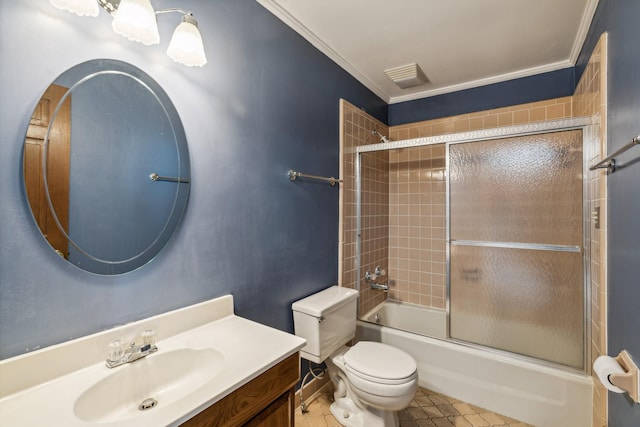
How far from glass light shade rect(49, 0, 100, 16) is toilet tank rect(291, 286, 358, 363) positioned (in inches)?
62.7

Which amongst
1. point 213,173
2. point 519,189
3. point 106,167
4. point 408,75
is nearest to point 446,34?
point 408,75

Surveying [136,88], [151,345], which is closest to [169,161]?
[136,88]

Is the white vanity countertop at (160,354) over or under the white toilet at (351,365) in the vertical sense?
over

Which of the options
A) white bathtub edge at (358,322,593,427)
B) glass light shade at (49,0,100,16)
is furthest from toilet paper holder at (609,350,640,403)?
glass light shade at (49,0,100,16)

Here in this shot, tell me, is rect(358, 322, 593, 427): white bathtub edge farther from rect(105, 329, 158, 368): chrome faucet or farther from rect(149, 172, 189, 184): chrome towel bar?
rect(149, 172, 189, 184): chrome towel bar

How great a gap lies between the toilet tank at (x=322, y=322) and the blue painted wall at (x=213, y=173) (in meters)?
0.09

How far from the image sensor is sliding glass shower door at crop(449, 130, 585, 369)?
182cm

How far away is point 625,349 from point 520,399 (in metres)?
0.91

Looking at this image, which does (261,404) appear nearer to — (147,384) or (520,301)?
(147,384)

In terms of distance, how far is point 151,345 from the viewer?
3.51 feet

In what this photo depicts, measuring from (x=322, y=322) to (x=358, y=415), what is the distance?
62 cm

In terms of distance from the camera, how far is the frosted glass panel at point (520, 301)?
1817mm

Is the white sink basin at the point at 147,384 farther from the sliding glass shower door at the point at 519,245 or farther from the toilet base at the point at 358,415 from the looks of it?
the sliding glass shower door at the point at 519,245

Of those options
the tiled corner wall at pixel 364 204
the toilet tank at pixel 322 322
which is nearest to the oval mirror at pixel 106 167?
the toilet tank at pixel 322 322
